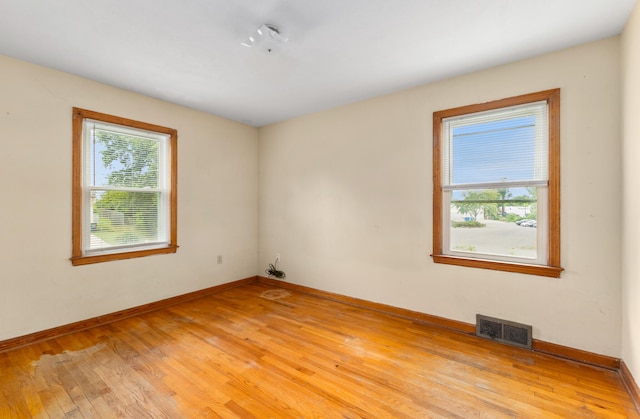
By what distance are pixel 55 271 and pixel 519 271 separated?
4389 millimetres

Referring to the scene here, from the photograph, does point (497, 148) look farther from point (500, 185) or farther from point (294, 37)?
point (294, 37)

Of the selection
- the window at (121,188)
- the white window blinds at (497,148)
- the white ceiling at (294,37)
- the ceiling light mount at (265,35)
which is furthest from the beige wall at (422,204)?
the ceiling light mount at (265,35)

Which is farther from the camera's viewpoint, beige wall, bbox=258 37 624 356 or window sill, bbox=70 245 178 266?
window sill, bbox=70 245 178 266

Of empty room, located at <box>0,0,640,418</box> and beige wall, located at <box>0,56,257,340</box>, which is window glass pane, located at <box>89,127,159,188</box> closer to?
empty room, located at <box>0,0,640,418</box>

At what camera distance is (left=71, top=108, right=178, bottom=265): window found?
2.95 metres

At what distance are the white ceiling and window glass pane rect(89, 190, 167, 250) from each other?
1.25 metres

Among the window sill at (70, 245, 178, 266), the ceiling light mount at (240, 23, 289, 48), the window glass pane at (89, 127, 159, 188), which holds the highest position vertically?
the ceiling light mount at (240, 23, 289, 48)

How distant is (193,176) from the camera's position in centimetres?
390

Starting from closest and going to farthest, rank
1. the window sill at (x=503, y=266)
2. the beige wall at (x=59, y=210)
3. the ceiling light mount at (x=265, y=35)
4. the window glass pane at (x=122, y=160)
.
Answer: the ceiling light mount at (x=265, y=35) < the window sill at (x=503, y=266) < the beige wall at (x=59, y=210) < the window glass pane at (x=122, y=160)

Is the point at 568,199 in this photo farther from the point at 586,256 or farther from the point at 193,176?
the point at 193,176

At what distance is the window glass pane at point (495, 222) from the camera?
257 cm

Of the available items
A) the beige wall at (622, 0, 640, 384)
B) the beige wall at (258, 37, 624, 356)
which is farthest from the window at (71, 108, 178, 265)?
the beige wall at (622, 0, 640, 384)

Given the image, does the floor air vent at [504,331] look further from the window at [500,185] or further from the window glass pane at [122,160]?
the window glass pane at [122,160]

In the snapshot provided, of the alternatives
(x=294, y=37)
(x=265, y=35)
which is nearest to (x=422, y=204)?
(x=294, y=37)
